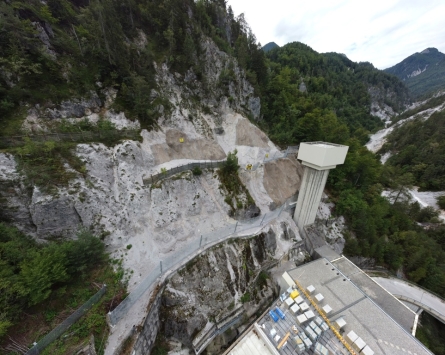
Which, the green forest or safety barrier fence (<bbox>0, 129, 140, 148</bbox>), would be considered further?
safety barrier fence (<bbox>0, 129, 140, 148</bbox>)

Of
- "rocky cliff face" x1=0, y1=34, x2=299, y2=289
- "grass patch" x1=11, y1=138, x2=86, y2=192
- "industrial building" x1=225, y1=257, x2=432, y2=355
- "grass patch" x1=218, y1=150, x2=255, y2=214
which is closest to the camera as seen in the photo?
"industrial building" x1=225, y1=257, x2=432, y2=355

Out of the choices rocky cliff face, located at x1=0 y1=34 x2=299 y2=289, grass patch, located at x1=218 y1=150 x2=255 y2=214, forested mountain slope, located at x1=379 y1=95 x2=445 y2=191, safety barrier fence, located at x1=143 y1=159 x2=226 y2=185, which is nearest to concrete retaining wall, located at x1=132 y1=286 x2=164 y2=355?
rocky cliff face, located at x1=0 y1=34 x2=299 y2=289

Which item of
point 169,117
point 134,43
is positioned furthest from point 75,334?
point 134,43

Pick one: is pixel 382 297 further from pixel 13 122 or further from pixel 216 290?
pixel 13 122

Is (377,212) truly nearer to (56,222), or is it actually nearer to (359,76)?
(56,222)

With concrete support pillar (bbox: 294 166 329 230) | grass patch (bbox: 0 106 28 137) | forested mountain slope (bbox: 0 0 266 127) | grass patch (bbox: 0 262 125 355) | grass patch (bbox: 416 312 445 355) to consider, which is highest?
forested mountain slope (bbox: 0 0 266 127)

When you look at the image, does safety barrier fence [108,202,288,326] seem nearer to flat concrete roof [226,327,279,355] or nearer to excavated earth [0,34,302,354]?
excavated earth [0,34,302,354]

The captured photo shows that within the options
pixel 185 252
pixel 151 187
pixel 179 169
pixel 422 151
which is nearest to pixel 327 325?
pixel 185 252
